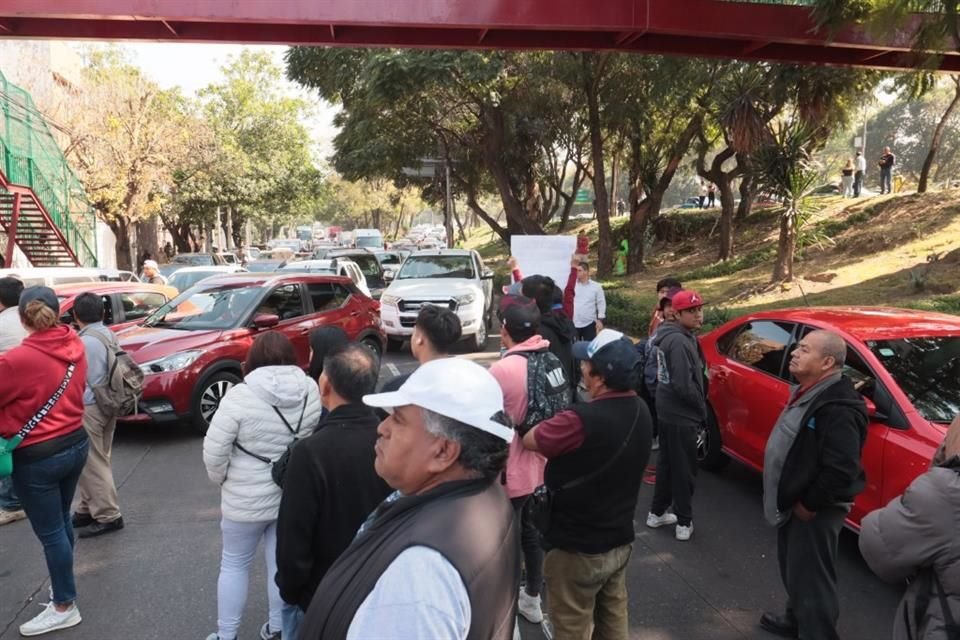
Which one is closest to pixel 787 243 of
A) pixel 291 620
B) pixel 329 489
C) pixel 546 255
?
pixel 546 255

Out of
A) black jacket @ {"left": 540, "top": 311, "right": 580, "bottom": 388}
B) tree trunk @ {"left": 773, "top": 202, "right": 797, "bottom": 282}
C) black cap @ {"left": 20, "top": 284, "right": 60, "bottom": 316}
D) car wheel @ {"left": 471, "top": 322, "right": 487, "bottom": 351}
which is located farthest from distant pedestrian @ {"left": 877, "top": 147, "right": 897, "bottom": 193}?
black cap @ {"left": 20, "top": 284, "right": 60, "bottom": 316}

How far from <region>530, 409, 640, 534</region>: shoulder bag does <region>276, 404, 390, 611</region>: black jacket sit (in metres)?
0.67

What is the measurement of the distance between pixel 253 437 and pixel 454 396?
1.84 m

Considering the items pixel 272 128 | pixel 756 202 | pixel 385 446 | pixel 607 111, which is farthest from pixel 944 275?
pixel 272 128

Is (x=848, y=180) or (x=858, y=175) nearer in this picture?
(x=858, y=175)

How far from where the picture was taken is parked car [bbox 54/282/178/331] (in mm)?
8211

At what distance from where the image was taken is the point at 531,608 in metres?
3.69

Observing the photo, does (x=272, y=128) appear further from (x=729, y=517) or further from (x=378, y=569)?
(x=378, y=569)

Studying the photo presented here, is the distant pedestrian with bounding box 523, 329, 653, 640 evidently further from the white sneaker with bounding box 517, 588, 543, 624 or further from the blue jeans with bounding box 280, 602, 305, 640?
the blue jeans with bounding box 280, 602, 305, 640

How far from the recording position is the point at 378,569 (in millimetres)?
1315

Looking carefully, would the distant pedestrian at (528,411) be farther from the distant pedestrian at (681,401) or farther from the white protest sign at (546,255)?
the white protest sign at (546,255)

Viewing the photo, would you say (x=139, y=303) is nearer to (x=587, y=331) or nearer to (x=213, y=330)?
(x=213, y=330)

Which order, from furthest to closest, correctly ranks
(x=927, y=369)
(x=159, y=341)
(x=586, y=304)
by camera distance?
(x=586, y=304) → (x=159, y=341) → (x=927, y=369)

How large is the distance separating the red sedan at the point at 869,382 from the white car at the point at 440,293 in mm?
5936
